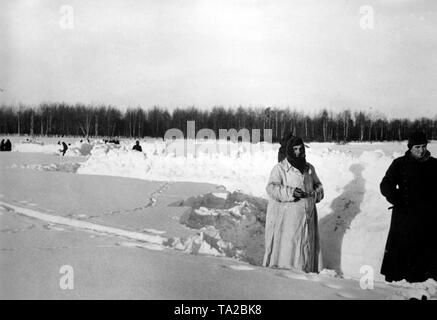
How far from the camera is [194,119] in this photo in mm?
30125

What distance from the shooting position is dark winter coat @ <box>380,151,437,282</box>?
4332mm

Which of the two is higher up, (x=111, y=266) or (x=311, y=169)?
(x=311, y=169)

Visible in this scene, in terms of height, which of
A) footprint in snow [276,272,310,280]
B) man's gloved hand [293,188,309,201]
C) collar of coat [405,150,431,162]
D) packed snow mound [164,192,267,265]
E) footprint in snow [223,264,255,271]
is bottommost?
packed snow mound [164,192,267,265]

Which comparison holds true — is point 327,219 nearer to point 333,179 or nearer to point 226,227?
point 226,227

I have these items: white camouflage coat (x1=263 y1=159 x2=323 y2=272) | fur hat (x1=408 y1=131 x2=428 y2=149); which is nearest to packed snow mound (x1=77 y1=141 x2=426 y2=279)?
white camouflage coat (x1=263 y1=159 x2=323 y2=272)

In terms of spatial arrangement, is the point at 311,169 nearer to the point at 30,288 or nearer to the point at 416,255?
the point at 416,255

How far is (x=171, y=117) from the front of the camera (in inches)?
1407

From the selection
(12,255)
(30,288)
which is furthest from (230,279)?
(12,255)

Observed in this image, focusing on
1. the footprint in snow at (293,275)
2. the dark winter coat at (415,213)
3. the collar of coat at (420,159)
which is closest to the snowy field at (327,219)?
the dark winter coat at (415,213)

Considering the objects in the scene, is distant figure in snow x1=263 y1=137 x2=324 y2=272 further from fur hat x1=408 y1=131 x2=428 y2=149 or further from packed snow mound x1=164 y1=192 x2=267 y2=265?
packed snow mound x1=164 y1=192 x2=267 y2=265

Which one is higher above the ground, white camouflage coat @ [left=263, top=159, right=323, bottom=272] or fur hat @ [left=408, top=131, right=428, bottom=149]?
fur hat @ [left=408, top=131, right=428, bottom=149]

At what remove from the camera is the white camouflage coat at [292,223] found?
455cm

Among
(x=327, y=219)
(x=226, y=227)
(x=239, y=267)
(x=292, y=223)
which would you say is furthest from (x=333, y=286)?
(x=327, y=219)

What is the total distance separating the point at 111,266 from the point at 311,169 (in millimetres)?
2443
